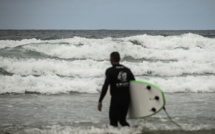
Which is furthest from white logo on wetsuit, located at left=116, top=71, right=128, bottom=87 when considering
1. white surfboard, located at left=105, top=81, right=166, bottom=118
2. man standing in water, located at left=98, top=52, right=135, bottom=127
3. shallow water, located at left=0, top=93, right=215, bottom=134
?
shallow water, located at left=0, top=93, right=215, bottom=134

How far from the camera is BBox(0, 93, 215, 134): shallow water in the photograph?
5633 millimetres

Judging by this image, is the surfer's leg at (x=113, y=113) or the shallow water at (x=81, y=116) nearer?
the surfer's leg at (x=113, y=113)

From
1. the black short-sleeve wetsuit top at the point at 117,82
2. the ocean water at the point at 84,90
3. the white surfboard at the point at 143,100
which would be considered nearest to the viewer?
the black short-sleeve wetsuit top at the point at 117,82

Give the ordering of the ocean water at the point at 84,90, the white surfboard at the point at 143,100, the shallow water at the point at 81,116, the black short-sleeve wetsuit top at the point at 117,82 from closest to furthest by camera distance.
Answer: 1. the black short-sleeve wetsuit top at the point at 117,82
2. the white surfboard at the point at 143,100
3. the shallow water at the point at 81,116
4. the ocean water at the point at 84,90

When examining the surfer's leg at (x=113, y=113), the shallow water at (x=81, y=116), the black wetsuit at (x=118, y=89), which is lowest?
the shallow water at (x=81, y=116)

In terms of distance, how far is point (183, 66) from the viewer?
1514 centimetres

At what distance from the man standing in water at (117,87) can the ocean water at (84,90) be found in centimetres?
45

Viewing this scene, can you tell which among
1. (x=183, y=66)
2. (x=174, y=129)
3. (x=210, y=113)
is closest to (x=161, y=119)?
(x=174, y=129)

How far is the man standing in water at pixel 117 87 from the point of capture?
495 centimetres

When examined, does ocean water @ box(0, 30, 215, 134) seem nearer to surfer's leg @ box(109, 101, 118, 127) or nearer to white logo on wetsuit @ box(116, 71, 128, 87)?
surfer's leg @ box(109, 101, 118, 127)

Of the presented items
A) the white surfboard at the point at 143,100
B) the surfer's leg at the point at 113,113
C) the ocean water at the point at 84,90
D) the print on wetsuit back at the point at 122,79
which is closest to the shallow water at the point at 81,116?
the ocean water at the point at 84,90

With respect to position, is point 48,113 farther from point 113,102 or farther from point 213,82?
point 213,82

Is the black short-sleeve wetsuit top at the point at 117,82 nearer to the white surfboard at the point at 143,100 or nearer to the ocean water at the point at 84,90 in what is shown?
the white surfboard at the point at 143,100

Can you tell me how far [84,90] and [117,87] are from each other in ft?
17.6
